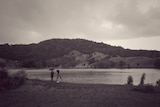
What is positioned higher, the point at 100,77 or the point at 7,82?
the point at 7,82

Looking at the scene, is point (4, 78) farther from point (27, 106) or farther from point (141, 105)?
point (141, 105)

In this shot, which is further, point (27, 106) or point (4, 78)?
point (4, 78)

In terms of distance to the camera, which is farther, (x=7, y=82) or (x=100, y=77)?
(x=100, y=77)

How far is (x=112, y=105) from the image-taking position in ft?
52.3

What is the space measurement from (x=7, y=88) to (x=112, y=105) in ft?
45.7

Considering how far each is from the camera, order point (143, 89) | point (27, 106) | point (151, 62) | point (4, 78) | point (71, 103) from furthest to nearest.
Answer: point (151, 62) < point (4, 78) < point (143, 89) < point (71, 103) < point (27, 106)

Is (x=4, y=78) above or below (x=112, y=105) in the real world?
above

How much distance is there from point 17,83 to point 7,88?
284cm

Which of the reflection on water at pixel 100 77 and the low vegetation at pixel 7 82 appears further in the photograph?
the reflection on water at pixel 100 77

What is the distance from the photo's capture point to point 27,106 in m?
15.4

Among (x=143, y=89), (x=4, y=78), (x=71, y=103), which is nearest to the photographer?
(x=71, y=103)

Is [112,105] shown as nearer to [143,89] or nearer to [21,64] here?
[143,89]

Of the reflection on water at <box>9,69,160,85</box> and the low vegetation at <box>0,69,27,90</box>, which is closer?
the low vegetation at <box>0,69,27,90</box>

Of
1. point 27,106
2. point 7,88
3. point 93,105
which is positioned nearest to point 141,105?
point 93,105
